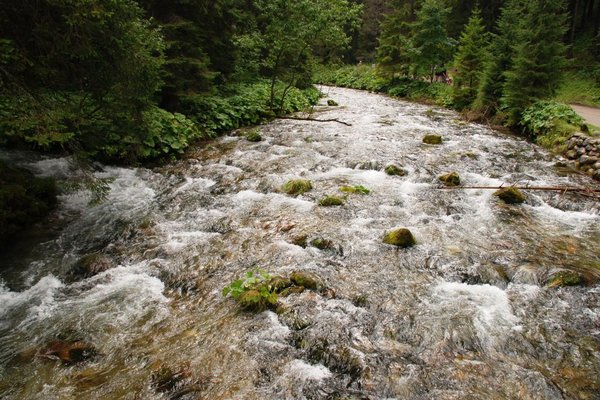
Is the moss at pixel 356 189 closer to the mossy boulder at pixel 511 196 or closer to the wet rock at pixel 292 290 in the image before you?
the mossy boulder at pixel 511 196

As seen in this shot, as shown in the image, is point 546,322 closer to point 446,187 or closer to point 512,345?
point 512,345

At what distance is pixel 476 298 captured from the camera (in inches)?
207

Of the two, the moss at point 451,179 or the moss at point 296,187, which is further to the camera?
the moss at point 451,179

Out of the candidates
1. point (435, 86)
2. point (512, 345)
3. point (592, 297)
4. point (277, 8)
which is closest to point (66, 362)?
point (512, 345)

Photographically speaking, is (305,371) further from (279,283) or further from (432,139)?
(432,139)

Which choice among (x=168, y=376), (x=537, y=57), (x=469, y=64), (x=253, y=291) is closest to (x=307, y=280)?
(x=253, y=291)

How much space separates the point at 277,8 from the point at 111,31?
10.7 m

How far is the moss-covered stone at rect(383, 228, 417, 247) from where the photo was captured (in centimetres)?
664

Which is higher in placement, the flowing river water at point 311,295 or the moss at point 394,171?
the moss at point 394,171

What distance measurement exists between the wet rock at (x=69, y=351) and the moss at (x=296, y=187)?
18.4 feet

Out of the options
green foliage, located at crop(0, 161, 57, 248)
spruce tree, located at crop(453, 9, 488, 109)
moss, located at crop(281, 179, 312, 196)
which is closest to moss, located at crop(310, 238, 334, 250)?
moss, located at crop(281, 179, 312, 196)

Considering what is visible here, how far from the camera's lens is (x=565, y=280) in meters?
5.56

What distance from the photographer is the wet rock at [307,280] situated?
546 centimetres

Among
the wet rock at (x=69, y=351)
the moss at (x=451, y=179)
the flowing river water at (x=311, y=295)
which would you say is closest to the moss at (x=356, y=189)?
the flowing river water at (x=311, y=295)
